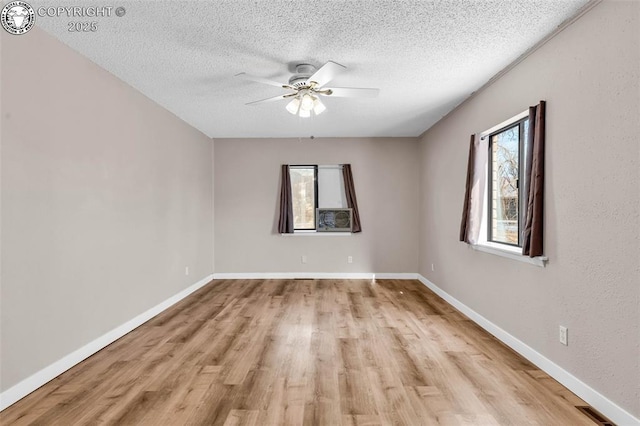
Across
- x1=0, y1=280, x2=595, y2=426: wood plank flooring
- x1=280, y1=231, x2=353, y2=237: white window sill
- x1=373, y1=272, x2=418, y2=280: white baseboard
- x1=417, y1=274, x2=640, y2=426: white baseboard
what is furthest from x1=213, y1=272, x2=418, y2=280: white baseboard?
x1=417, y1=274, x2=640, y2=426: white baseboard

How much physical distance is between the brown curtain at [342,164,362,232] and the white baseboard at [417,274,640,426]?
8.20 ft

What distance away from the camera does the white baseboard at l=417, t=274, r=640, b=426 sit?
178 centimetres

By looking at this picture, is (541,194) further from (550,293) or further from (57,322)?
(57,322)

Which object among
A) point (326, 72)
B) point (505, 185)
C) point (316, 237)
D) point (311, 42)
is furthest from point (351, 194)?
point (311, 42)

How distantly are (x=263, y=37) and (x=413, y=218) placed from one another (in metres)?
4.25

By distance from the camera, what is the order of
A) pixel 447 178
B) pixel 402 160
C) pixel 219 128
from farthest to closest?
pixel 402 160 → pixel 219 128 → pixel 447 178

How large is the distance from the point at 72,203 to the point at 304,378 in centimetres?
227

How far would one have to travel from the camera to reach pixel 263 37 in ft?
7.72

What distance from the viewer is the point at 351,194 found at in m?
5.68

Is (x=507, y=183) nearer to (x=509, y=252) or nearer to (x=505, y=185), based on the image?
(x=505, y=185)

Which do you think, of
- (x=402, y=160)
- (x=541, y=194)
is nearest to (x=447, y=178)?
(x=402, y=160)

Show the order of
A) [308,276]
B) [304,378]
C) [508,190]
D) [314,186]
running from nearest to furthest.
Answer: [304,378] → [508,190] → [308,276] → [314,186]

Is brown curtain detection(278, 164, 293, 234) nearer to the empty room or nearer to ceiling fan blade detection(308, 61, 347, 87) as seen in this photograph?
the empty room

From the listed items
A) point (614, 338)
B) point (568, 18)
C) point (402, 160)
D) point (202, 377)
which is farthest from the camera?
point (402, 160)
